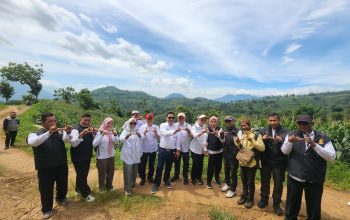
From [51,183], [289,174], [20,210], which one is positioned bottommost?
[20,210]

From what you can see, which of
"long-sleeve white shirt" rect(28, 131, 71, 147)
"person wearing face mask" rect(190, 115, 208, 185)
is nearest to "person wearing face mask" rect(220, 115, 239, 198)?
"person wearing face mask" rect(190, 115, 208, 185)

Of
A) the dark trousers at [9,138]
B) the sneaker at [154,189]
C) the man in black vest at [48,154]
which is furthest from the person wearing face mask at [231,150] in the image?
the dark trousers at [9,138]

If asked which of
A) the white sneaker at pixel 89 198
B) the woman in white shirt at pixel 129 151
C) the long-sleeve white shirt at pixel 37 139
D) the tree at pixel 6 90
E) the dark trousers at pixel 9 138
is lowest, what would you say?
the white sneaker at pixel 89 198

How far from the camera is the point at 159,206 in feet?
19.1

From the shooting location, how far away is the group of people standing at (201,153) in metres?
4.68

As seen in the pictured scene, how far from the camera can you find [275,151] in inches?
210

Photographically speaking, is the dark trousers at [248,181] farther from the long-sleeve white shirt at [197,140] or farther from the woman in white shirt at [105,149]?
the woman in white shirt at [105,149]

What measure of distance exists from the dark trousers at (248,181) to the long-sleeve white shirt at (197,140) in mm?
1361

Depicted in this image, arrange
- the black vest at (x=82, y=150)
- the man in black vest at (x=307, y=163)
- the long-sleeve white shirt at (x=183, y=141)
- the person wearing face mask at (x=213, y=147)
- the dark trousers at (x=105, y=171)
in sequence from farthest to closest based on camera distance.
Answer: the long-sleeve white shirt at (x=183, y=141)
the person wearing face mask at (x=213, y=147)
the dark trousers at (x=105, y=171)
the black vest at (x=82, y=150)
the man in black vest at (x=307, y=163)

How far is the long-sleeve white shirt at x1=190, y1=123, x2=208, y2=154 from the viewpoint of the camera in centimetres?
682

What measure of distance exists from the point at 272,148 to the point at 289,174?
0.63 metres

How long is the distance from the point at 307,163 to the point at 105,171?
442cm

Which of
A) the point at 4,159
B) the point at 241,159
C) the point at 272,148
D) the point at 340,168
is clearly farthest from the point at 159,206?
the point at 4,159

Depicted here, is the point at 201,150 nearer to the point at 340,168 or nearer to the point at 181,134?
the point at 181,134
